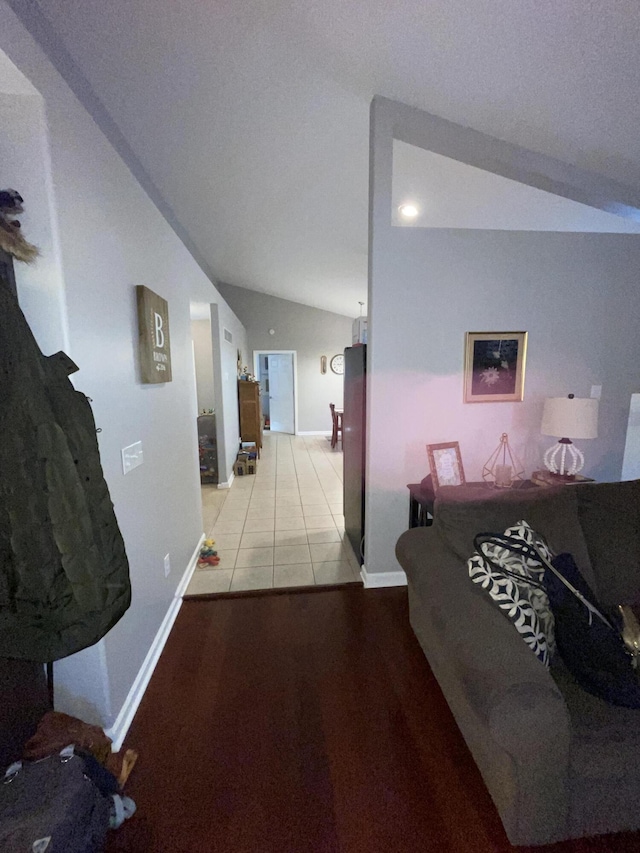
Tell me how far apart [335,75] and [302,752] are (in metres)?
3.10

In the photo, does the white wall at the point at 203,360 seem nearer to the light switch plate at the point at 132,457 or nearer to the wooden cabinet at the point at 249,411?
the wooden cabinet at the point at 249,411

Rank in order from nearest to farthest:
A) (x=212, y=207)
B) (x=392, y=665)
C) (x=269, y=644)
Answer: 1. (x=392, y=665)
2. (x=269, y=644)
3. (x=212, y=207)

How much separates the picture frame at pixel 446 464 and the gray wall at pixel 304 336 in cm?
556

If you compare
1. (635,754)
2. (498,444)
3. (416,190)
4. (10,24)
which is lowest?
(635,754)

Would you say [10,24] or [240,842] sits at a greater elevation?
[10,24]

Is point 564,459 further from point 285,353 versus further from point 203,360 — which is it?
point 285,353

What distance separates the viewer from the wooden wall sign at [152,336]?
1.69 m

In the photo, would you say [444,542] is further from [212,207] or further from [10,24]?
[212,207]

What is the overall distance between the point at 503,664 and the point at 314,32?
2531 mm

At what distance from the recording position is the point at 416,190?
2.62m

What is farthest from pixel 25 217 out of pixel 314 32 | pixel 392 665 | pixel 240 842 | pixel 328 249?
pixel 328 249

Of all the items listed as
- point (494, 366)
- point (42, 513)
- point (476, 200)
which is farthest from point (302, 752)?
point (476, 200)

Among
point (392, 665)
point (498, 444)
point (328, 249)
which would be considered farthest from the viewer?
point (328, 249)

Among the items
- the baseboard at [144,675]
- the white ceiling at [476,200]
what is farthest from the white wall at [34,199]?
the white ceiling at [476,200]
